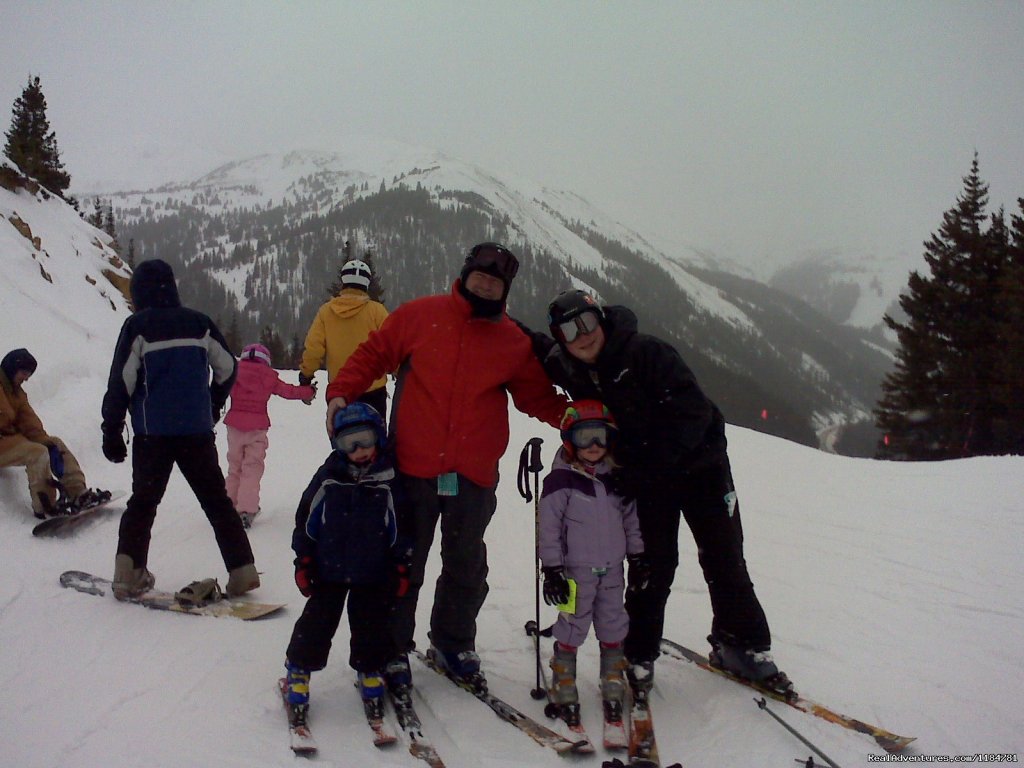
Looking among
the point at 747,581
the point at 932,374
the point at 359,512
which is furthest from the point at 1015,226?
the point at 359,512

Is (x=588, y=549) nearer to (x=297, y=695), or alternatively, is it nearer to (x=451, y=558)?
(x=451, y=558)

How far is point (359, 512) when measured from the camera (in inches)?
127

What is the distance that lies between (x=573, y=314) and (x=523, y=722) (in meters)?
2.13

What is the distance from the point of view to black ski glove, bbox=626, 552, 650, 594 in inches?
132

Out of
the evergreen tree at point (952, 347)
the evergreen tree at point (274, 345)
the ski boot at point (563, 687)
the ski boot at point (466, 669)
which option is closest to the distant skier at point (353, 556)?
the ski boot at point (466, 669)

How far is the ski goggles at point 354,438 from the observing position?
328 cm

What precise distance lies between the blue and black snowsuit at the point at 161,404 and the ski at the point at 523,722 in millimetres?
2169

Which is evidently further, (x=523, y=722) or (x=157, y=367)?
(x=157, y=367)

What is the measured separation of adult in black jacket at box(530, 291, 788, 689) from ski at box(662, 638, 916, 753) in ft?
0.22

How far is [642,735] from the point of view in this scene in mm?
2922

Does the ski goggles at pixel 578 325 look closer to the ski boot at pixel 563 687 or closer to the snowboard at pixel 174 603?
the ski boot at pixel 563 687

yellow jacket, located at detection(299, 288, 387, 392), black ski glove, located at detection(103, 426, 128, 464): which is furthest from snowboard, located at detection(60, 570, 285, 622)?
yellow jacket, located at detection(299, 288, 387, 392)

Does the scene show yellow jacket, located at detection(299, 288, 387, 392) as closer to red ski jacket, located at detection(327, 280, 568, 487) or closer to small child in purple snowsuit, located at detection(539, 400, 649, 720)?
red ski jacket, located at detection(327, 280, 568, 487)

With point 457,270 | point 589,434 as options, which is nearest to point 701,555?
point 589,434
